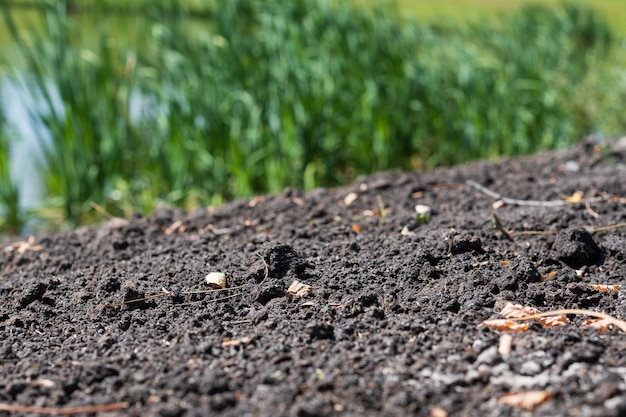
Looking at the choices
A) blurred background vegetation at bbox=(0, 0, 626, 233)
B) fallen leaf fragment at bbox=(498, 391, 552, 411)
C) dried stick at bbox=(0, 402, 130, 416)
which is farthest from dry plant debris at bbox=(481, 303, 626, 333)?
blurred background vegetation at bbox=(0, 0, 626, 233)

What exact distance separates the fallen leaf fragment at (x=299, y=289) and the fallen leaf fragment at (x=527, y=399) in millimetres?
614

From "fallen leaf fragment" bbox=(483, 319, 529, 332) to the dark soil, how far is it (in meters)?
0.02

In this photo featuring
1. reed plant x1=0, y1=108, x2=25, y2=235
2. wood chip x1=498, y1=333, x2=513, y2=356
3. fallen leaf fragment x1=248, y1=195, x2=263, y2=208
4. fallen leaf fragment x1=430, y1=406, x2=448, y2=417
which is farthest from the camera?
reed plant x1=0, y1=108, x2=25, y2=235

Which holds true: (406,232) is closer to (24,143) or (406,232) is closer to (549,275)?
(549,275)

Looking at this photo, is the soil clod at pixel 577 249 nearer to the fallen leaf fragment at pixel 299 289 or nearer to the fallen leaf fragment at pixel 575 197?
the fallen leaf fragment at pixel 575 197

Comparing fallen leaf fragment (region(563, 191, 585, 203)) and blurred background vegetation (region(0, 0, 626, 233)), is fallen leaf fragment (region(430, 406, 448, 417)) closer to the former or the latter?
fallen leaf fragment (region(563, 191, 585, 203))

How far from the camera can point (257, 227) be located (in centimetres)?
243

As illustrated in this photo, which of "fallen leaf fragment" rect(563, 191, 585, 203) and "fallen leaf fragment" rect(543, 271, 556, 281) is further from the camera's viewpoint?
"fallen leaf fragment" rect(563, 191, 585, 203)

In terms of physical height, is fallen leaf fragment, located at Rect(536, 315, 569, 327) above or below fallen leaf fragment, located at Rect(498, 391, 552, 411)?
below

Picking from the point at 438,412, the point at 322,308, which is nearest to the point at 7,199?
the point at 322,308

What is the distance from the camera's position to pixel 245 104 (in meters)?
3.99

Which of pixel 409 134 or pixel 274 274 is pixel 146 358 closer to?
pixel 274 274

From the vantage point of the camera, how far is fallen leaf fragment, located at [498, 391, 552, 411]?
1236mm

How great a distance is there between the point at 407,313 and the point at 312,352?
30 centimetres
